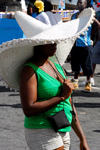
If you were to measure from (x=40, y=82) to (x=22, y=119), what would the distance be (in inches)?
139

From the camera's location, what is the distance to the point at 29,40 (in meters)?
2.49

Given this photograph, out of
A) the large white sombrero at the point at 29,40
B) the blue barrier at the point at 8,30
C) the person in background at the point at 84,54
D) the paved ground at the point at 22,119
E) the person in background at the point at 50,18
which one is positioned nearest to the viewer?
the large white sombrero at the point at 29,40

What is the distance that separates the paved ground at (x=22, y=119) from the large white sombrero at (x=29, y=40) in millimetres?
2215

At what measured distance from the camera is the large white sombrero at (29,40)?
99.3 inches

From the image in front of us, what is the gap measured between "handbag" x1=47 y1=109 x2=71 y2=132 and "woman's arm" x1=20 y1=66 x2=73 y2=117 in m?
0.09

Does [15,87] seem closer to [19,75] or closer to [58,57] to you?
[19,75]

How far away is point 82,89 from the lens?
8.67m

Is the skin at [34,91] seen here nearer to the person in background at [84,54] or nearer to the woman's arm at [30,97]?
the woman's arm at [30,97]

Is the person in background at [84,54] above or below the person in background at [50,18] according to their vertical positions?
below

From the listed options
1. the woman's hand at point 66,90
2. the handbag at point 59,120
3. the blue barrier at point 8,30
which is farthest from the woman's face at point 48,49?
the blue barrier at point 8,30

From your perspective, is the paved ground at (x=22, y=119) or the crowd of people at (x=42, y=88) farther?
the paved ground at (x=22, y=119)

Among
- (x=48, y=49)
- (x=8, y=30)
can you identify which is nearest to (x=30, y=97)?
(x=48, y=49)

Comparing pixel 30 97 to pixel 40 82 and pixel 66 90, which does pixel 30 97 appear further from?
pixel 66 90

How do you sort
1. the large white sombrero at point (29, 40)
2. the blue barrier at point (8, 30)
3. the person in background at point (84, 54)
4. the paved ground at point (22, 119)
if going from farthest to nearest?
the blue barrier at point (8, 30) → the person in background at point (84, 54) → the paved ground at point (22, 119) → the large white sombrero at point (29, 40)
